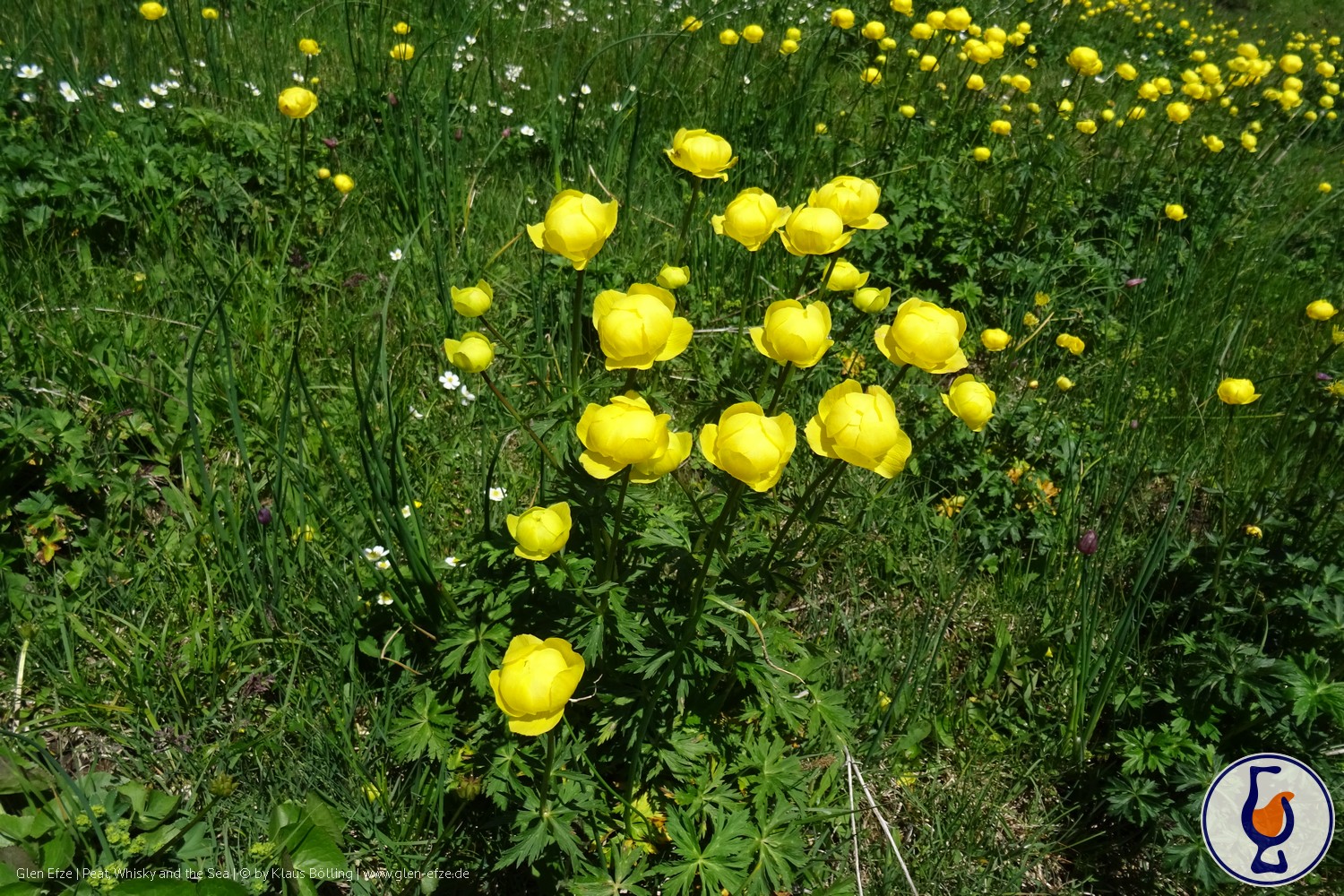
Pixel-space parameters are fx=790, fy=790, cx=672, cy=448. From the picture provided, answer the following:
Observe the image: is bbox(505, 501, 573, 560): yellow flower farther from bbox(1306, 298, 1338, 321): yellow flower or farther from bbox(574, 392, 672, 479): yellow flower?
bbox(1306, 298, 1338, 321): yellow flower

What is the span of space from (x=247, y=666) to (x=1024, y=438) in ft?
7.07

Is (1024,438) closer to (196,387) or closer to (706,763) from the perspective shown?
(706,763)

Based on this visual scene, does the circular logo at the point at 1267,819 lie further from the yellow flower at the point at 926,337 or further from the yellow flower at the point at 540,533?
the yellow flower at the point at 540,533

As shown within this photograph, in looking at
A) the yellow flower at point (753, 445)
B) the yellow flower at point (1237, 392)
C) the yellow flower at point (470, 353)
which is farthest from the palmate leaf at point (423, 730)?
the yellow flower at point (1237, 392)

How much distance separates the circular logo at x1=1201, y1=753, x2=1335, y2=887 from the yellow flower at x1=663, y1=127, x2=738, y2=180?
148 centimetres

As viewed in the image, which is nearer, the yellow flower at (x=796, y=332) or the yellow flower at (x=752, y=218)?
the yellow flower at (x=796, y=332)

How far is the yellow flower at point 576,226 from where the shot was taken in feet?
4.14

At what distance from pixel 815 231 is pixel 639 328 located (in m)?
0.42

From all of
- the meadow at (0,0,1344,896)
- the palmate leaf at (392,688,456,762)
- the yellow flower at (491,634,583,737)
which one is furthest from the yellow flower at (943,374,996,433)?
the palmate leaf at (392,688,456,762)

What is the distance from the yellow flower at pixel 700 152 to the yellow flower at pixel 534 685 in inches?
37.3

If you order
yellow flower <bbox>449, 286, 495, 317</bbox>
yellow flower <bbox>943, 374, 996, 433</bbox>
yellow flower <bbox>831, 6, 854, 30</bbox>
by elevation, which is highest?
yellow flower <bbox>831, 6, 854, 30</bbox>

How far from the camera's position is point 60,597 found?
1630 mm

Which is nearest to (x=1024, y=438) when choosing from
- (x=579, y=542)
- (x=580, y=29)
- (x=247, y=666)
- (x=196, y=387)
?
(x=579, y=542)

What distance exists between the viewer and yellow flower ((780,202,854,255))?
1356mm
